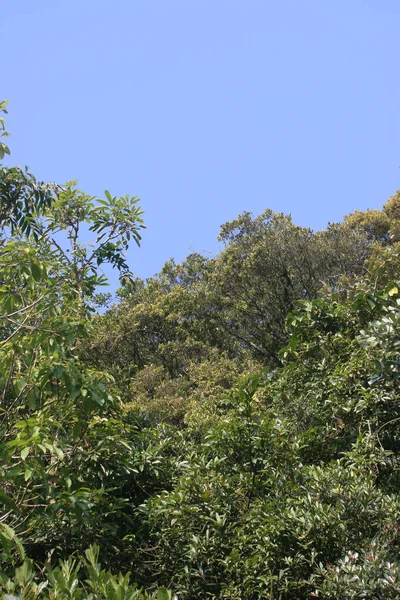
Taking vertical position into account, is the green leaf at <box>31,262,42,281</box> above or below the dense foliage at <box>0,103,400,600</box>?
above

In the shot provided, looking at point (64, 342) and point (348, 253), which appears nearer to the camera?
point (64, 342)

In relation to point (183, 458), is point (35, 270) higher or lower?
higher

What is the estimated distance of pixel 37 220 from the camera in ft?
22.0

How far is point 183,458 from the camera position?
5859 mm

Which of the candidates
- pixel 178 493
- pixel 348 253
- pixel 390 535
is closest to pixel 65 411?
pixel 178 493

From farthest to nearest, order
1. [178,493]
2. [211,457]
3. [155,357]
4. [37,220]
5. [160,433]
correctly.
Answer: [155,357] → [37,220] → [160,433] → [211,457] → [178,493]

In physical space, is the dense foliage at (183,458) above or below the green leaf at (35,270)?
below

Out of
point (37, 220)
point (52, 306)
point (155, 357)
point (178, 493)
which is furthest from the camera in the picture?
point (155, 357)

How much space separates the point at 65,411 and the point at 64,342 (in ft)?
1.58

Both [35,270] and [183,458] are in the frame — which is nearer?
[35,270]

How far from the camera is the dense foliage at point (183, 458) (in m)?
4.00

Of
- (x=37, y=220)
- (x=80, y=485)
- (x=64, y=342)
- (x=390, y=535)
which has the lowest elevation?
(x=390, y=535)

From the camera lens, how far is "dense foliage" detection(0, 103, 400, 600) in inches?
158

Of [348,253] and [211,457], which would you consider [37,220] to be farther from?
[348,253]
